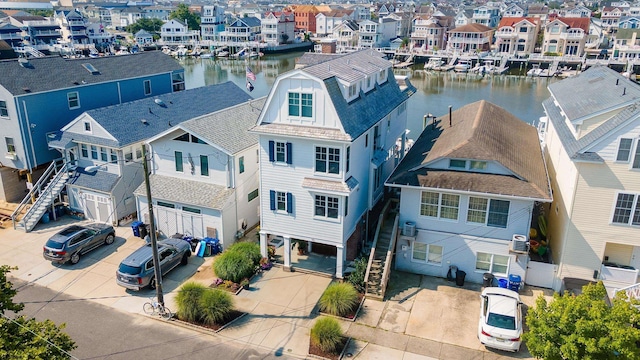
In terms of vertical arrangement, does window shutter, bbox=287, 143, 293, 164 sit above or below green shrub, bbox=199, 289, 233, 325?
above

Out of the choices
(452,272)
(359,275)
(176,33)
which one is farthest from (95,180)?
(176,33)

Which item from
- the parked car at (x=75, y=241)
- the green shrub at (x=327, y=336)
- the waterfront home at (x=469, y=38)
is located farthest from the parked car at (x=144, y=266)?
the waterfront home at (x=469, y=38)

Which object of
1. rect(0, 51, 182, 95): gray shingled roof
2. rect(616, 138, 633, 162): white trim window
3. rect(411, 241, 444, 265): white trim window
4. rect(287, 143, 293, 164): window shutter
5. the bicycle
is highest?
rect(0, 51, 182, 95): gray shingled roof

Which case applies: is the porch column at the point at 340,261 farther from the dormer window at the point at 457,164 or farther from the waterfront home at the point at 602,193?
the waterfront home at the point at 602,193

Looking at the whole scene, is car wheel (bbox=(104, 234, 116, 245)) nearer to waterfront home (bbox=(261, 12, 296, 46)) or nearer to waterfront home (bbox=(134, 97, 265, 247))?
waterfront home (bbox=(134, 97, 265, 247))

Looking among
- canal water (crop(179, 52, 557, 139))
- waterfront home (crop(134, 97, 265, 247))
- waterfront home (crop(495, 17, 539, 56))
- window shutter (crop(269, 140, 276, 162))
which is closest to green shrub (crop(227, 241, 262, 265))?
waterfront home (crop(134, 97, 265, 247))

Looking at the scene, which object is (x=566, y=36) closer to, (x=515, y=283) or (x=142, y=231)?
(x=515, y=283)

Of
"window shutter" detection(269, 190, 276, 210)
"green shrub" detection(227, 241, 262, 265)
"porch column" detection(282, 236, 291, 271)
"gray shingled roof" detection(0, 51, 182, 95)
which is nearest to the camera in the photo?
"window shutter" detection(269, 190, 276, 210)
